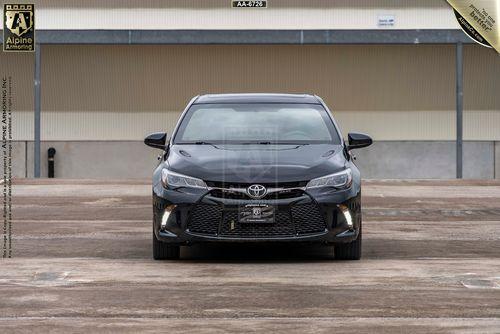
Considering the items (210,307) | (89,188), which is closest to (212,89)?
(89,188)

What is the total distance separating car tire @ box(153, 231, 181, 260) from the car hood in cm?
75

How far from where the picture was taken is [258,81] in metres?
34.8

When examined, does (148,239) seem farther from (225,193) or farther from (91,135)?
(91,135)

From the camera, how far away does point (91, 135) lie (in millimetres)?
34656

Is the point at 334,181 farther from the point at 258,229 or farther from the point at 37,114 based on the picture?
the point at 37,114

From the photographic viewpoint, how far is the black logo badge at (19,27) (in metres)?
31.8

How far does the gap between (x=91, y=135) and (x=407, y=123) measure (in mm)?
9047

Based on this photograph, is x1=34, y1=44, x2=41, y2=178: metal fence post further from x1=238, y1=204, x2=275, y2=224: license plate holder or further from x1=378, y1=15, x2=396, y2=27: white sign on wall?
x1=238, y1=204, x2=275, y2=224: license plate holder

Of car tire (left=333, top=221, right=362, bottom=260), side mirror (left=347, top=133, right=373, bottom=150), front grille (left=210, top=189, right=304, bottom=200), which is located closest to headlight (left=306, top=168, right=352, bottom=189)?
front grille (left=210, top=189, right=304, bottom=200)

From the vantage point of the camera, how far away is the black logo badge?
104 ft

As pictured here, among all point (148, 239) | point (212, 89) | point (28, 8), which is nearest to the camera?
point (148, 239)

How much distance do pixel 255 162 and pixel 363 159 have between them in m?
23.7

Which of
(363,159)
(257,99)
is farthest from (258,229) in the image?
(363,159)

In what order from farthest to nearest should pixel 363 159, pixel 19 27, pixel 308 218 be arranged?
pixel 363 159, pixel 19 27, pixel 308 218
